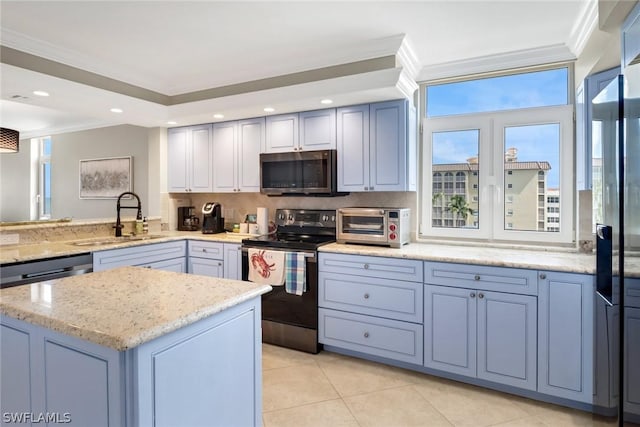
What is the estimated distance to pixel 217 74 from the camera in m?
3.43

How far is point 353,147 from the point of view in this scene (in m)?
3.23

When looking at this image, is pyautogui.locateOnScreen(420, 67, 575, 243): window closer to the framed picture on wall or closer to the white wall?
the white wall

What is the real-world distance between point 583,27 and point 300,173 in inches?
92.9

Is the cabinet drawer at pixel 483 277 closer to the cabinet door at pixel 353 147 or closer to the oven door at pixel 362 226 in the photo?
the oven door at pixel 362 226

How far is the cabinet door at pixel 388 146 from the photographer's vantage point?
304 cm

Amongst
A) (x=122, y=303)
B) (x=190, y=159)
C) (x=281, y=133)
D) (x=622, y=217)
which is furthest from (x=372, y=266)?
(x=190, y=159)

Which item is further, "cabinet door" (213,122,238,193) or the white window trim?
"cabinet door" (213,122,238,193)

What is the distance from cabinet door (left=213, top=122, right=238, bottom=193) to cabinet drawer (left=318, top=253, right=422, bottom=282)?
1489mm

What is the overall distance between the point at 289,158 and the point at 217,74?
1.05 metres

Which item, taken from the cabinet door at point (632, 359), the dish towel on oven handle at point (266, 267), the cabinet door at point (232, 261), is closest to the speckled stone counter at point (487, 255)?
the dish towel on oven handle at point (266, 267)

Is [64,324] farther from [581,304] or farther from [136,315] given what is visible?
[581,304]

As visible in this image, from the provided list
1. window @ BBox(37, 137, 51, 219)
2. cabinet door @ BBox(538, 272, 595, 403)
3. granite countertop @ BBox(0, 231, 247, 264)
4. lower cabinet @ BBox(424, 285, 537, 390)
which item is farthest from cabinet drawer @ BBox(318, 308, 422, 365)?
window @ BBox(37, 137, 51, 219)

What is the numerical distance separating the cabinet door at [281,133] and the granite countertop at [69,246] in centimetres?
100

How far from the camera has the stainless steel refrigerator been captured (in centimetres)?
119
